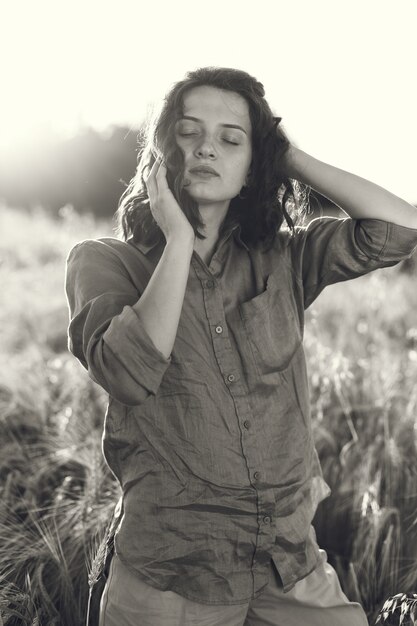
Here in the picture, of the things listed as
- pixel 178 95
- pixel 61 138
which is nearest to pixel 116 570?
pixel 178 95

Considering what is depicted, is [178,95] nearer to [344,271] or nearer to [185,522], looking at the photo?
[344,271]

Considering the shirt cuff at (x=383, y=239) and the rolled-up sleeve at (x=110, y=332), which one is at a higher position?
the shirt cuff at (x=383, y=239)

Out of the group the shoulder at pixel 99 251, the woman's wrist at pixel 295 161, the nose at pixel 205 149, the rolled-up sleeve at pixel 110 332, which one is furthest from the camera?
the woman's wrist at pixel 295 161

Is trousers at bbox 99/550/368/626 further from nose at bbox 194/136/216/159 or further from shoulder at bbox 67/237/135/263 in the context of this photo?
nose at bbox 194/136/216/159

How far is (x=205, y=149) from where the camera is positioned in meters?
2.17

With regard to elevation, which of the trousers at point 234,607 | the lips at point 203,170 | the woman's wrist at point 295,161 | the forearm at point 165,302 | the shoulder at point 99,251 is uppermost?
the woman's wrist at point 295,161

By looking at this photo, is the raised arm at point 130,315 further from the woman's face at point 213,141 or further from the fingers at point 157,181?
the woman's face at point 213,141

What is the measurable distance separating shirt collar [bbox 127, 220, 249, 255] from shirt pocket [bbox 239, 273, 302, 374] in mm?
188

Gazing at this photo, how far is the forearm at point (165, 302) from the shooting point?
5.86 feet

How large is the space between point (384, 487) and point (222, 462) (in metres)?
1.57

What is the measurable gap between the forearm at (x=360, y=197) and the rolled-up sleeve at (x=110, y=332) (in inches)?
28.7

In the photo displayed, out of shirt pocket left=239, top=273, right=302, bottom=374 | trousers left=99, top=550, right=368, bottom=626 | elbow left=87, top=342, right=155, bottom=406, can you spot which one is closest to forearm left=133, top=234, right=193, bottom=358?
elbow left=87, top=342, right=155, bottom=406

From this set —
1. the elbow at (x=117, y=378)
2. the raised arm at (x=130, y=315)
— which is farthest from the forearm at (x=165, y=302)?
the elbow at (x=117, y=378)

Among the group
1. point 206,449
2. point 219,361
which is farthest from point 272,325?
point 206,449
